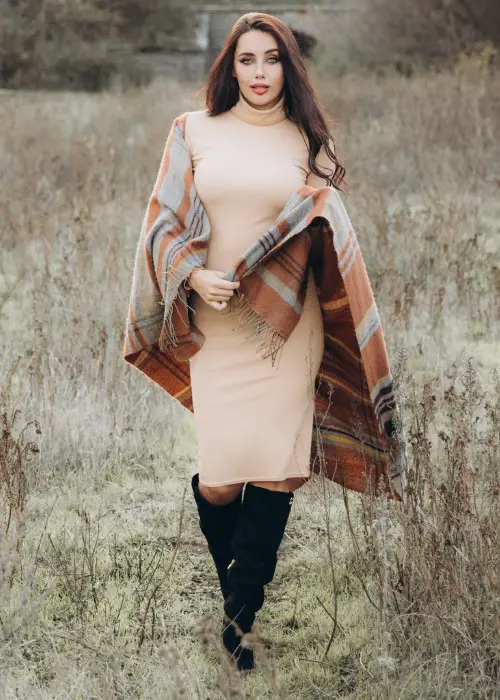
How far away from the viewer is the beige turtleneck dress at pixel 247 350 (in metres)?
2.63

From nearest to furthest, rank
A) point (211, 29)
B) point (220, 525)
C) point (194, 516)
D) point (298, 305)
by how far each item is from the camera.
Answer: point (298, 305) → point (220, 525) → point (194, 516) → point (211, 29)

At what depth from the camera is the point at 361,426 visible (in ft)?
9.64

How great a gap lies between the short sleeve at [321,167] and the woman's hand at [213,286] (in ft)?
1.45

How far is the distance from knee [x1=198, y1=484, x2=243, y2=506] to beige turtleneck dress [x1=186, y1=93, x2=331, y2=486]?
56 millimetres

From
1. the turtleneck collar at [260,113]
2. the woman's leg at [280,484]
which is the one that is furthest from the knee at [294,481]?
the turtleneck collar at [260,113]

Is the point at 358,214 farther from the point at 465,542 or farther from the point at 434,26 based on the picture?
the point at 434,26

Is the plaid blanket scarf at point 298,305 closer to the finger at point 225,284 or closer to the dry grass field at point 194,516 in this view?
the finger at point 225,284

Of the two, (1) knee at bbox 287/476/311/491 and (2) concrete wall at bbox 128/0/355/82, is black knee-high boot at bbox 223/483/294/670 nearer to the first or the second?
(1) knee at bbox 287/476/311/491

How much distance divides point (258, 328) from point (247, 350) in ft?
0.35

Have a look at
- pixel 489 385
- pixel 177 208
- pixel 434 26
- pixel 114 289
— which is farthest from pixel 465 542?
pixel 434 26

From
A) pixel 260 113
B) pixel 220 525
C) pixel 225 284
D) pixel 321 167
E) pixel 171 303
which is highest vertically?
pixel 260 113

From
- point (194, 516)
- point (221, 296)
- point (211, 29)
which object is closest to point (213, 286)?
point (221, 296)

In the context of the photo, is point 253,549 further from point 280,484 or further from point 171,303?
point 171,303

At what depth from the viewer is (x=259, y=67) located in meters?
2.67
